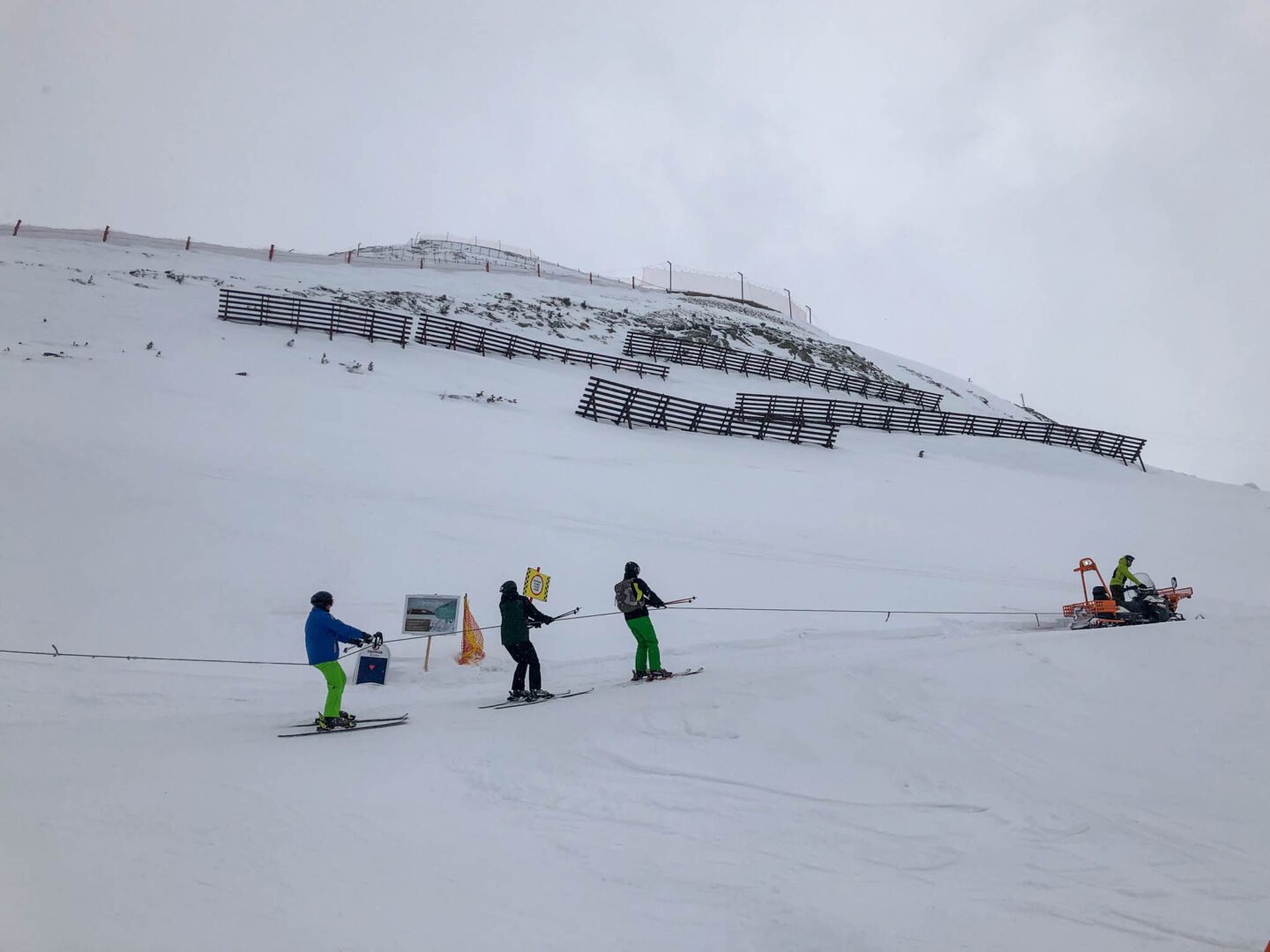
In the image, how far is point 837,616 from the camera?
35.1 ft

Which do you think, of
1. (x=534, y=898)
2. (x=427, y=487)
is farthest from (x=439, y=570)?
(x=534, y=898)

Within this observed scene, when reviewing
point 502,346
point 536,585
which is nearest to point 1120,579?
point 536,585

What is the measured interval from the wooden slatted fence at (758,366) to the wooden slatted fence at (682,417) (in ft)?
39.4

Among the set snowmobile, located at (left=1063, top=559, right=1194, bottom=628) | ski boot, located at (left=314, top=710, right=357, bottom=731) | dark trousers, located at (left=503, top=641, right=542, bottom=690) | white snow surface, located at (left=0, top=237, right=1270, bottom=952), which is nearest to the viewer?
white snow surface, located at (left=0, top=237, right=1270, bottom=952)

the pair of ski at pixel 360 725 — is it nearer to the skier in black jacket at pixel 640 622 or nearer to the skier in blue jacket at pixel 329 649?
the skier in blue jacket at pixel 329 649

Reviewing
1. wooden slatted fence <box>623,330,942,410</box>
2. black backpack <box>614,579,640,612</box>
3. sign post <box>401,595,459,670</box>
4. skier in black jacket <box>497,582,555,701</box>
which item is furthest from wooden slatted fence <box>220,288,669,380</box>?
black backpack <box>614,579,640,612</box>

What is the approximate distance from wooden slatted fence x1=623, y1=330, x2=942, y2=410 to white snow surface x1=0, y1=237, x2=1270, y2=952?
1899 centimetres

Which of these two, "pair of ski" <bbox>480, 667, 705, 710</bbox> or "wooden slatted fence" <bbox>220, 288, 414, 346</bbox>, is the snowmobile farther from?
"wooden slatted fence" <bbox>220, 288, 414, 346</bbox>

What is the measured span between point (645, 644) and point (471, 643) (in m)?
2.48

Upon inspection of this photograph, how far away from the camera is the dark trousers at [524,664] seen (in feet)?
23.7

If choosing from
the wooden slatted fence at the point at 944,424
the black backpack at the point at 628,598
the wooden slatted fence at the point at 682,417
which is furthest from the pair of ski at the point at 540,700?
the wooden slatted fence at the point at 944,424

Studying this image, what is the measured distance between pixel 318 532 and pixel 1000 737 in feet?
31.3

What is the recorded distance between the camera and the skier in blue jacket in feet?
20.9

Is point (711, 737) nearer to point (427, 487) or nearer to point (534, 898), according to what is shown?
point (534, 898)
